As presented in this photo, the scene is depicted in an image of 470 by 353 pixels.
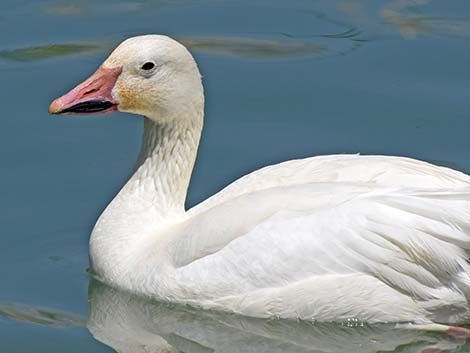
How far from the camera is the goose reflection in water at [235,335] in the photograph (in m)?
8.63

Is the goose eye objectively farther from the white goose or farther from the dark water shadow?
the dark water shadow

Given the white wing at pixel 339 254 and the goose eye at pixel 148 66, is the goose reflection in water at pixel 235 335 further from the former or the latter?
the goose eye at pixel 148 66

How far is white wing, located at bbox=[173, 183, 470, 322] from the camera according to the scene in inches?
336

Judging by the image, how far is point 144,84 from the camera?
9.12 m

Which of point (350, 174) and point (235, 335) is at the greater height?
point (350, 174)

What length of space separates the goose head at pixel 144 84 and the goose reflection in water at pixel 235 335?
1.11 metres

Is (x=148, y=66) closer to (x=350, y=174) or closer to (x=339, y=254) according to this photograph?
(x=350, y=174)

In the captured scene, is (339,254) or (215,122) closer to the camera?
(339,254)

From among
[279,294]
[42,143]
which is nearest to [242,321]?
[279,294]

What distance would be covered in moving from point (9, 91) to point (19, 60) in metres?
0.60

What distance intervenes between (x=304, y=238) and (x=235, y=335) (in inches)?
25.7

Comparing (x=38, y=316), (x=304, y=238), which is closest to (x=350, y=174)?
(x=304, y=238)

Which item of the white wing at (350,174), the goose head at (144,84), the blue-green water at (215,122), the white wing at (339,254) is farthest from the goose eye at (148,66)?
the blue-green water at (215,122)

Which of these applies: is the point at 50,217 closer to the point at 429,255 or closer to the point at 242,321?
the point at 242,321
